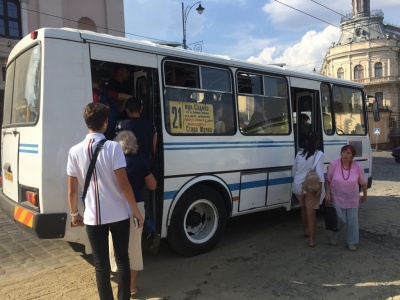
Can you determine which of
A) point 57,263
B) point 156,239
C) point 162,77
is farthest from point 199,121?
point 57,263

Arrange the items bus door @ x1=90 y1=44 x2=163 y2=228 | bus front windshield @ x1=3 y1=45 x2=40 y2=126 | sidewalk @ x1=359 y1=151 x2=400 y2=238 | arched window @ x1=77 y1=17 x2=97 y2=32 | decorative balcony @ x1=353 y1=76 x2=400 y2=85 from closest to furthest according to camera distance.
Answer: bus front windshield @ x1=3 y1=45 x2=40 y2=126
bus door @ x1=90 y1=44 x2=163 y2=228
sidewalk @ x1=359 y1=151 x2=400 y2=238
arched window @ x1=77 y1=17 x2=97 y2=32
decorative balcony @ x1=353 y1=76 x2=400 y2=85

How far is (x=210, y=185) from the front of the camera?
5332 millimetres

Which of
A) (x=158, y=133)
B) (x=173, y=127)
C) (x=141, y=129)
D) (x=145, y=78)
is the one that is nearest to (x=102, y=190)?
(x=141, y=129)

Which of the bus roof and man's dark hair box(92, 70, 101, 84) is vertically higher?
the bus roof

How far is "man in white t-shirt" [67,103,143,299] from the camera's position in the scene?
10.1ft

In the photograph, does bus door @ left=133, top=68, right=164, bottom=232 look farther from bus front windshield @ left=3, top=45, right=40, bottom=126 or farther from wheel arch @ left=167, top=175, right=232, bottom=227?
bus front windshield @ left=3, top=45, right=40, bottom=126

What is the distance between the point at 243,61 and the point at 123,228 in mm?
3455

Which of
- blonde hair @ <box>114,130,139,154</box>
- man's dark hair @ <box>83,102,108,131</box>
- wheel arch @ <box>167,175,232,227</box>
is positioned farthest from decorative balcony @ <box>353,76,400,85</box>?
man's dark hair @ <box>83,102,108,131</box>

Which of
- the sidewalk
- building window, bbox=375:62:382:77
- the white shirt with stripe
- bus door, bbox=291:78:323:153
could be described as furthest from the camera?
building window, bbox=375:62:382:77

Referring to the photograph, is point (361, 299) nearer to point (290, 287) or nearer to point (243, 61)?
point (290, 287)

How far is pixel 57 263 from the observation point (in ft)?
16.4

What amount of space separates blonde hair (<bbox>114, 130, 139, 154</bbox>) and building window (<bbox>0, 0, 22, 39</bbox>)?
1754 cm

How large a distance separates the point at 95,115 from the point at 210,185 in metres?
2.57

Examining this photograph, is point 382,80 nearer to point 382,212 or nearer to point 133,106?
point 382,212
